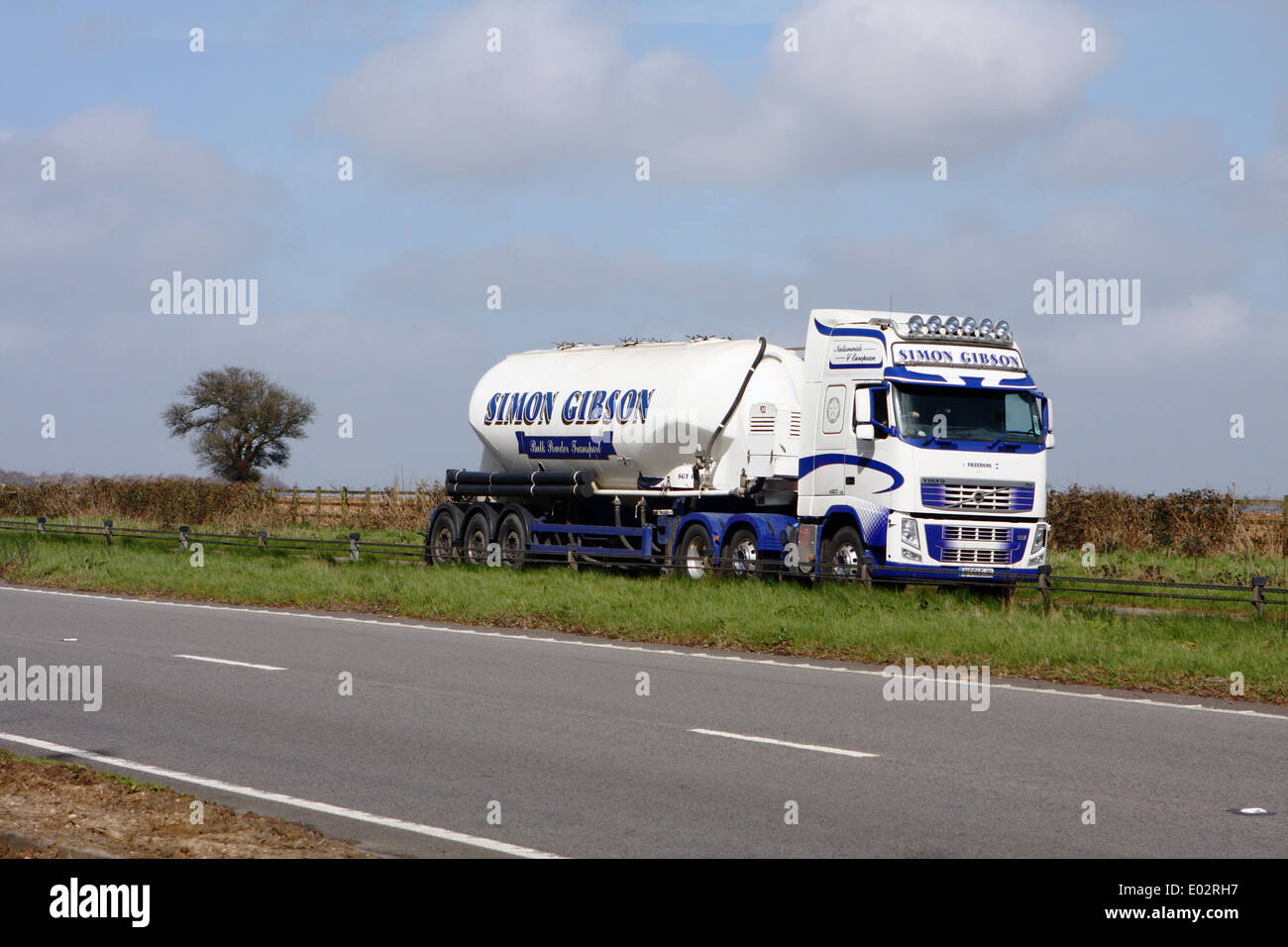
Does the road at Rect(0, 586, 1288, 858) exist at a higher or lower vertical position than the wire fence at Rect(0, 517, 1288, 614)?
lower

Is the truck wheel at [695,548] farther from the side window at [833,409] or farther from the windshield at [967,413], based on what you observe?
the windshield at [967,413]

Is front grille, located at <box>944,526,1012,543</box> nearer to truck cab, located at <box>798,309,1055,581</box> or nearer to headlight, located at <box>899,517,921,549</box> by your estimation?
truck cab, located at <box>798,309,1055,581</box>

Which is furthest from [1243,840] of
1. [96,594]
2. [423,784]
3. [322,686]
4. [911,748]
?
[96,594]

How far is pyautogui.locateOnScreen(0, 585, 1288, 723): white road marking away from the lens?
13047mm

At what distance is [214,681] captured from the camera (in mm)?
14312

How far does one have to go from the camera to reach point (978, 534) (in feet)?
69.1

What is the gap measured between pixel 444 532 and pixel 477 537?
62.0 inches

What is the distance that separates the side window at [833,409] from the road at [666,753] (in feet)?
20.7

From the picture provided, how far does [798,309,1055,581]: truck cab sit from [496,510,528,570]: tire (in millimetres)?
8139

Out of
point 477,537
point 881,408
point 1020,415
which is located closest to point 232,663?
point 881,408

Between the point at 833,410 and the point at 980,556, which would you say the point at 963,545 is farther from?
the point at 833,410

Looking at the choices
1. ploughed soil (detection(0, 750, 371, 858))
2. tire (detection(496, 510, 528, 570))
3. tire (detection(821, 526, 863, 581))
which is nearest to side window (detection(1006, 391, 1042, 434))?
tire (detection(821, 526, 863, 581))

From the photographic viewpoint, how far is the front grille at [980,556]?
822 inches
